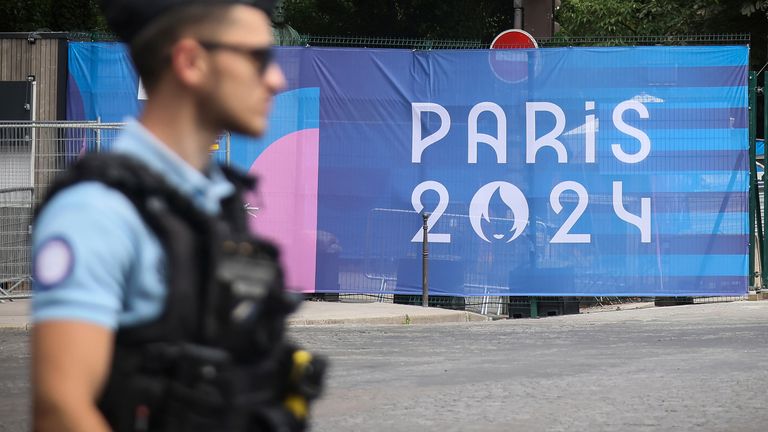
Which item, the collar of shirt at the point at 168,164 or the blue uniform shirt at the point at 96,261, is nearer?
the blue uniform shirt at the point at 96,261

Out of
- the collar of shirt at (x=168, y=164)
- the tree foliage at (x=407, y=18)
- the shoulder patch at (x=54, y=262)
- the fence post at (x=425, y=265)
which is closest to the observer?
the shoulder patch at (x=54, y=262)

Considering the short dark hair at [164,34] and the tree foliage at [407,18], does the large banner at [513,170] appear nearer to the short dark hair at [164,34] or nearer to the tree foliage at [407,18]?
the short dark hair at [164,34]

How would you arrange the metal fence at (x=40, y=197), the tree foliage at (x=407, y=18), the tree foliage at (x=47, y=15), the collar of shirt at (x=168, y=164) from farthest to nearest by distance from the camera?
the tree foliage at (x=407, y=18) → the tree foliage at (x=47, y=15) → the metal fence at (x=40, y=197) → the collar of shirt at (x=168, y=164)

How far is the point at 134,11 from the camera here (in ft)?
7.25

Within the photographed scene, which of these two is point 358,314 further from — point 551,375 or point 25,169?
point 551,375

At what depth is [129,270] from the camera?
6.77 feet

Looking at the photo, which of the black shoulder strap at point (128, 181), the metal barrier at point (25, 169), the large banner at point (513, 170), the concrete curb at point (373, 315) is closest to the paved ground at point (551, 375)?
the concrete curb at point (373, 315)

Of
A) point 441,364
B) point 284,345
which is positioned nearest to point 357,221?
point 441,364

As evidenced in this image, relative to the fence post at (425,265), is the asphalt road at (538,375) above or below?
below

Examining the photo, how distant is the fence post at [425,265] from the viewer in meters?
15.2

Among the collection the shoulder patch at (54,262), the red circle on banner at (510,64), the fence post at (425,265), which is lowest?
the fence post at (425,265)

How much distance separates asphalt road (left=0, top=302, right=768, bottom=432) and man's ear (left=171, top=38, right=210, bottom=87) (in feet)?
18.5

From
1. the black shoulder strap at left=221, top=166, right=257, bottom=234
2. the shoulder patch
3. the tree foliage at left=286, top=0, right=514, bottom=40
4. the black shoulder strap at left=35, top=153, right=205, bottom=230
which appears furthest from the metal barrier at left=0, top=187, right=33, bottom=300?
the tree foliage at left=286, top=0, right=514, bottom=40

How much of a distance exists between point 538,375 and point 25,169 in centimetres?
832
